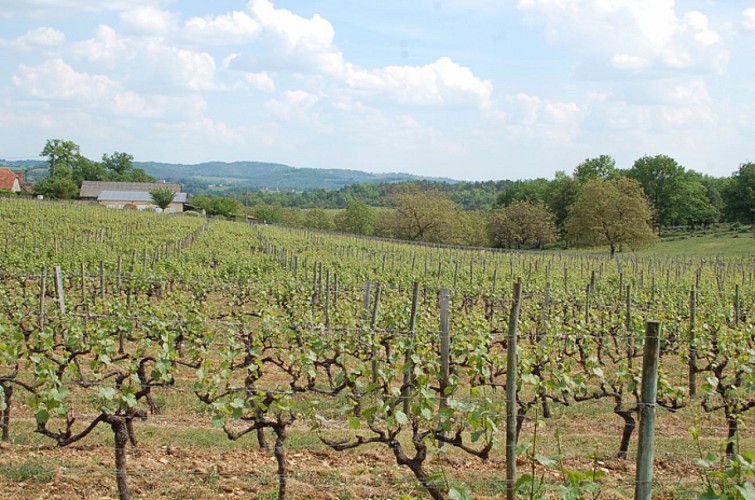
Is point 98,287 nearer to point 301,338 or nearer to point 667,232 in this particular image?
point 301,338

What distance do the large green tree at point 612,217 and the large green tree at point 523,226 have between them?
11.4m

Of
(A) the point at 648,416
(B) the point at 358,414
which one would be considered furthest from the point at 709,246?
(A) the point at 648,416

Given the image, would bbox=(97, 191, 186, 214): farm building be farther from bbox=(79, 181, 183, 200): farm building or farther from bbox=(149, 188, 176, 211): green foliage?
bbox=(149, 188, 176, 211): green foliage

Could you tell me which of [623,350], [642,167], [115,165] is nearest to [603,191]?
[642,167]

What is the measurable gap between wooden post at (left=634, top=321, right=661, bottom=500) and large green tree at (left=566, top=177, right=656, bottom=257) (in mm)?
44626

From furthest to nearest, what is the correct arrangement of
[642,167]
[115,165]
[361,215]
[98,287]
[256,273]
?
[115,165]
[361,215]
[642,167]
[256,273]
[98,287]

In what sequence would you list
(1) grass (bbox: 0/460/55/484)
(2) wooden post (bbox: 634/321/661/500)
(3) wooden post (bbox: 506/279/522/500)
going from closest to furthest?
1. (2) wooden post (bbox: 634/321/661/500)
2. (3) wooden post (bbox: 506/279/522/500)
3. (1) grass (bbox: 0/460/55/484)

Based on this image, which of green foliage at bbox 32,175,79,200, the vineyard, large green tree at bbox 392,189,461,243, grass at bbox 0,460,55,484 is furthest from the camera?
green foliage at bbox 32,175,79,200

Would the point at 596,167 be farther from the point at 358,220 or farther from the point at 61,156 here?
the point at 61,156

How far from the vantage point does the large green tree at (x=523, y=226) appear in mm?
61000

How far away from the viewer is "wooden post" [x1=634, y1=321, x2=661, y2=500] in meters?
4.23

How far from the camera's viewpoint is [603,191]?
47.9 meters

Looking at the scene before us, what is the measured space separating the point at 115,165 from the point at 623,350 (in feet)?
307

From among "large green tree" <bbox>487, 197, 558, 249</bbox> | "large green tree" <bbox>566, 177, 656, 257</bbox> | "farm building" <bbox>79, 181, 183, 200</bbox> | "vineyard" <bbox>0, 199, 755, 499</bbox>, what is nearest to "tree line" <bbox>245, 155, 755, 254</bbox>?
"large green tree" <bbox>487, 197, 558, 249</bbox>
